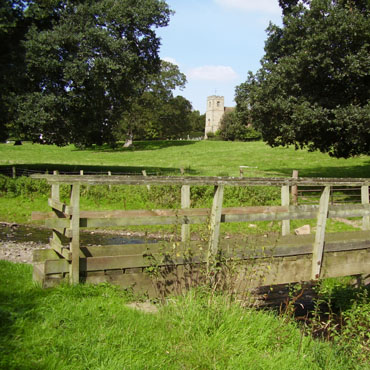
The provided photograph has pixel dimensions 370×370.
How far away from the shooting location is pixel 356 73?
19516mm

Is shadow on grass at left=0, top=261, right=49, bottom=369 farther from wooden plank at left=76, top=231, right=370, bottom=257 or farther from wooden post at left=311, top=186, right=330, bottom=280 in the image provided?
wooden post at left=311, top=186, right=330, bottom=280

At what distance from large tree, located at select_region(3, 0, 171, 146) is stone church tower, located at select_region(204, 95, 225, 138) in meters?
107

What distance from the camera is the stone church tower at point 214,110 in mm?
135375

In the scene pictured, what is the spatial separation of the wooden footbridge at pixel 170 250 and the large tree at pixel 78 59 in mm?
17912

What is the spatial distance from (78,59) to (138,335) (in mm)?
21710

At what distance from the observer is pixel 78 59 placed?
23.6 metres

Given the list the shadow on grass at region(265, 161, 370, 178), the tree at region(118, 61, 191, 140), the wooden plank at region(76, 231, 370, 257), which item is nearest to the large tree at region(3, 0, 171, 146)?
the shadow on grass at region(265, 161, 370, 178)

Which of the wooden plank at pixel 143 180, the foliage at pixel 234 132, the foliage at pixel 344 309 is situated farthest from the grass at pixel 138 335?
the foliage at pixel 234 132

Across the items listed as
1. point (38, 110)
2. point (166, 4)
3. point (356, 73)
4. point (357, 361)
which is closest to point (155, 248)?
point (357, 361)

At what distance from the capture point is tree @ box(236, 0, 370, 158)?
1961cm

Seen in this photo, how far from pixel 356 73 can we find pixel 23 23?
1949 centimetres

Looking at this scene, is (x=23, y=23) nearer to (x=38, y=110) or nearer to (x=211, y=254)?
(x=38, y=110)

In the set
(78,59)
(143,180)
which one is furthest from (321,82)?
(143,180)

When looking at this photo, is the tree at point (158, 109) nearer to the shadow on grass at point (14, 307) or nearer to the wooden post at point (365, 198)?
the wooden post at point (365, 198)
